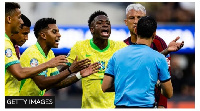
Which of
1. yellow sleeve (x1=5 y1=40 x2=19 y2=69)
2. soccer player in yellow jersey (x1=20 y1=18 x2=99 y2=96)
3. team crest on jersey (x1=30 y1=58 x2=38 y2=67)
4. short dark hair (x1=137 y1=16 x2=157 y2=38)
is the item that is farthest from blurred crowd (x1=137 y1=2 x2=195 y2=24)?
short dark hair (x1=137 y1=16 x2=157 y2=38)

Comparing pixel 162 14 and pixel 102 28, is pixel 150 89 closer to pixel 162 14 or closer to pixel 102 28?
pixel 102 28

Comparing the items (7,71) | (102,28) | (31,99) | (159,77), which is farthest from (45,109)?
(159,77)

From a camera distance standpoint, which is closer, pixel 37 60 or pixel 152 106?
pixel 152 106

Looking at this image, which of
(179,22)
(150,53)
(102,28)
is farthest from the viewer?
(179,22)

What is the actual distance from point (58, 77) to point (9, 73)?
0.75m

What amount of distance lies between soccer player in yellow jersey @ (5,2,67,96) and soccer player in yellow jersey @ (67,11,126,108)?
3.72 feet

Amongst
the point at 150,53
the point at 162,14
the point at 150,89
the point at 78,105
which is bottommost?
the point at 78,105

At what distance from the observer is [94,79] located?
8594 mm

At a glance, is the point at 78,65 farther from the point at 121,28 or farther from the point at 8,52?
the point at 121,28

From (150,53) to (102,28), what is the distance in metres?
2.12

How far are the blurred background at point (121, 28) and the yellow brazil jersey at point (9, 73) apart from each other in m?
8.75

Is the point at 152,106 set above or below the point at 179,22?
below

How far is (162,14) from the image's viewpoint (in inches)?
772

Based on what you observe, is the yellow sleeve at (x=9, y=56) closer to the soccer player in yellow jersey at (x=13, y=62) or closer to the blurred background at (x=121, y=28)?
the soccer player in yellow jersey at (x=13, y=62)
